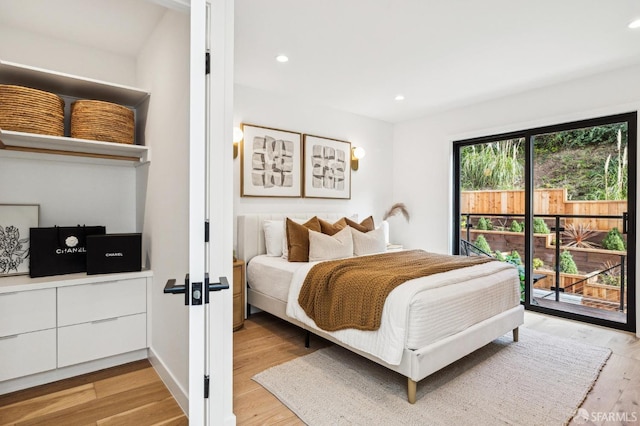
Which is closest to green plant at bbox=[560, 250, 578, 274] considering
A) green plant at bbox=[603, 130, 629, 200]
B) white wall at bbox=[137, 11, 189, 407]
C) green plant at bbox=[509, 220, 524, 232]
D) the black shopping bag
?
green plant at bbox=[509, 220, 524, 232]

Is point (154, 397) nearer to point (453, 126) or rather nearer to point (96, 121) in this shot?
point (96, 121)

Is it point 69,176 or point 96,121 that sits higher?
point 96,121

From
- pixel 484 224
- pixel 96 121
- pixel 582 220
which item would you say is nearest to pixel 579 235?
pixel 582 220

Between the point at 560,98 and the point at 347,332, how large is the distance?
344 cm

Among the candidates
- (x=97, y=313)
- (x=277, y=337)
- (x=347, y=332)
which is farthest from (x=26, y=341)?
(x=347, y=332)

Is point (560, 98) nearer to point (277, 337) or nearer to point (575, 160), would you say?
point (575, 160)

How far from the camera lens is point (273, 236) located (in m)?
3.77

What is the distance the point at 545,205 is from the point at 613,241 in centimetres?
72

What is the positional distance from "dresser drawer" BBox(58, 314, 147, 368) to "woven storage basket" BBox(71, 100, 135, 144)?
1315 millimetres

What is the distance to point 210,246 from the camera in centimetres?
172

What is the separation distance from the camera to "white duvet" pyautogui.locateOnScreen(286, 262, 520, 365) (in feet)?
7.09

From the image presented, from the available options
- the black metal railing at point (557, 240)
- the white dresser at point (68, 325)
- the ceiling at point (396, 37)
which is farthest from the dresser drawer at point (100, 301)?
the black metal railing at point (557, 240)

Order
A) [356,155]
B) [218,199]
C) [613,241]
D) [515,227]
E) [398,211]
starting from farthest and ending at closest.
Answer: [398,211] → [356,155] → [515,227] → [613,241] → [218,199]
